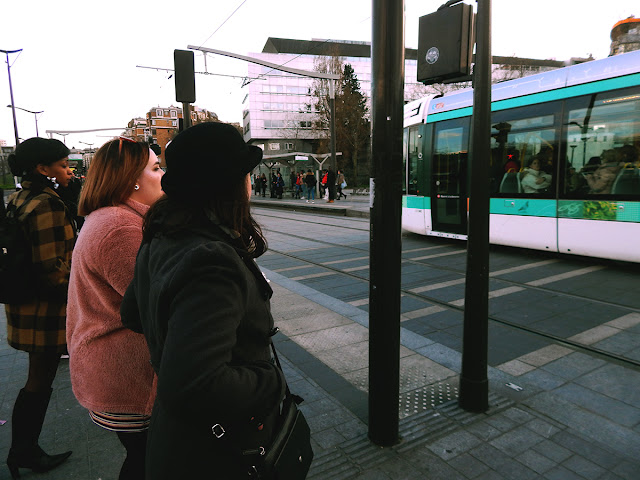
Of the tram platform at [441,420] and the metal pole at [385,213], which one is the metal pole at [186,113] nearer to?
the tram platform at [441,420]

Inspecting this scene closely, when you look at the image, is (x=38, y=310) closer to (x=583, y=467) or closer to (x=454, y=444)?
(x=454, y=444)

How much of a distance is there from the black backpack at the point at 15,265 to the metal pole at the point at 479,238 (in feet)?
8.52

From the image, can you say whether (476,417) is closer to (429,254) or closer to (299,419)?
(299,419)

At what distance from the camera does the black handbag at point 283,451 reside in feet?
4.06

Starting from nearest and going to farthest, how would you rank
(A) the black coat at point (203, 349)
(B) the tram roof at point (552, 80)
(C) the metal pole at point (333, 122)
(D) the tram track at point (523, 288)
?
1. (A) the black coat at point (203, 349)
2. (D) the tram track at point (523, 288)
3. (B) the tram roof at point (552, 80)
4. (C) the metal pole at point (333, 122)

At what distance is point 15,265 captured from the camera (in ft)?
7.50

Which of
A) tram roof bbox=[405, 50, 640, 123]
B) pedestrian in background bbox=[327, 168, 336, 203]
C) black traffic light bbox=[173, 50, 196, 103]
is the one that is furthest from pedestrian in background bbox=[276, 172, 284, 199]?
black traffic light bbox=[173, 50, 196, 103]

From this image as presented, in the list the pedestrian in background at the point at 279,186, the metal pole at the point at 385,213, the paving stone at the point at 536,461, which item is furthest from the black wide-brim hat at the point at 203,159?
the pedestrian in background at the point at 279,186

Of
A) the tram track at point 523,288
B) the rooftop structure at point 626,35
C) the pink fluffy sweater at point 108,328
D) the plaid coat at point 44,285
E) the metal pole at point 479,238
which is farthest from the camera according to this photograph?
the rooftop structure at point 626,35

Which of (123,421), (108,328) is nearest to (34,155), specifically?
(108,328)

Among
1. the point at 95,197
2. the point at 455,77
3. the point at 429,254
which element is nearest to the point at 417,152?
the point at 429,254

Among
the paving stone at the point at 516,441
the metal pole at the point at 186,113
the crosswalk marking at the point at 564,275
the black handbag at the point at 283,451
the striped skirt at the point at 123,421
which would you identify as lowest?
the paving stone at the point at 516,441

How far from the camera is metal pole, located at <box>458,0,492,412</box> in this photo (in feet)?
9.34

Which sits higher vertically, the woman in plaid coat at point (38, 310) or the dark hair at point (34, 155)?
the dark hair at point (34, 155)
